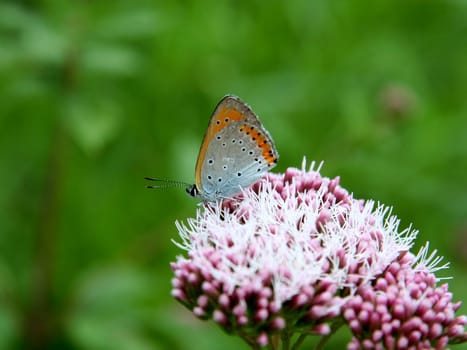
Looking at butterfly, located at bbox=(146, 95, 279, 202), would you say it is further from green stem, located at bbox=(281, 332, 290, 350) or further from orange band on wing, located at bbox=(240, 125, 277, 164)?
green stem, located at bbox=(281, 332, 290, 350)

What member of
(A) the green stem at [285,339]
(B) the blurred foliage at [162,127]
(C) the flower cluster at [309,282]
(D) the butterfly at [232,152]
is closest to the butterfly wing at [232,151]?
(D) the butterfly at [232,152]

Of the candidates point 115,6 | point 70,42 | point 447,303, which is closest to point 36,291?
point 70,42

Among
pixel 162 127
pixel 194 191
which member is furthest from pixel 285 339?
pixel 162 127

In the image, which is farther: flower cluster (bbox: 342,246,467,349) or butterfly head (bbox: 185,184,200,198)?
butterfly head (bbox: 185,184,200,198)

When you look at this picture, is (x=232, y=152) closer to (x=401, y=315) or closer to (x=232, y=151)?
(x=232, y=151)

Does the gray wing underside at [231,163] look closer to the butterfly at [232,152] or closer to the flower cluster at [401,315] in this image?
the butterfly at [232,152]

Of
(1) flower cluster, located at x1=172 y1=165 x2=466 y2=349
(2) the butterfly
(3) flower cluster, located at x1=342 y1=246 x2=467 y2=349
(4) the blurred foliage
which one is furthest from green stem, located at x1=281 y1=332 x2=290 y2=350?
(4) the blurred foliage

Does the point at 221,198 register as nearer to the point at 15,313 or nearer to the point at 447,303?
the point at 447,303
